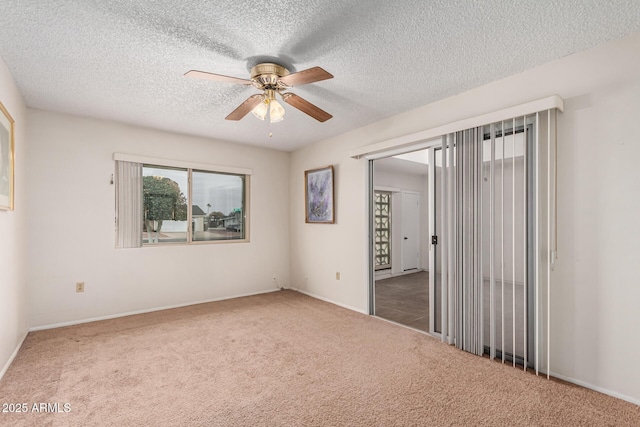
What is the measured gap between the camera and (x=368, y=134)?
402 cm

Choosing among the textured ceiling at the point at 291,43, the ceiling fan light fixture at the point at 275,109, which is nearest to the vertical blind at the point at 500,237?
the textured ceiling at the point at 291,43

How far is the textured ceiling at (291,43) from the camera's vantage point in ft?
5.97

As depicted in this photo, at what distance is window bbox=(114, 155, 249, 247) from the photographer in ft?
13.0

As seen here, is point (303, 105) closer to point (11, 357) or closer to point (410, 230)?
point (11, 357)

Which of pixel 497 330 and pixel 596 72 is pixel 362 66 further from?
pixel 497 330

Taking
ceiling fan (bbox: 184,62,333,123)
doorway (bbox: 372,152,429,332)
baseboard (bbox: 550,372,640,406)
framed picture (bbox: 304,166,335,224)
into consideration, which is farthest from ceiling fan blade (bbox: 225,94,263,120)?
doorway (bbox: 372,152,429,332)

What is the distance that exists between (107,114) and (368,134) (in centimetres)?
303

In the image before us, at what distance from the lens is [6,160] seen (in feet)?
8.20

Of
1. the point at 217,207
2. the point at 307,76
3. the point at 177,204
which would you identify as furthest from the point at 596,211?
the point at 177,204

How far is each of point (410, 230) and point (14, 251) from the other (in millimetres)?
6314

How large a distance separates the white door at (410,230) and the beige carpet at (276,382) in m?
3.74

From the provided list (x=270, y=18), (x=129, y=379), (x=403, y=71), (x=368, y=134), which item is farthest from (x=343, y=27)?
(x=129, y=379)

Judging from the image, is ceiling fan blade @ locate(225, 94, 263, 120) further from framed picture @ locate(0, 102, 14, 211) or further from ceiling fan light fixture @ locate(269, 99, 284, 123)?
framed picture @ locate(0, 102, 14, 211)

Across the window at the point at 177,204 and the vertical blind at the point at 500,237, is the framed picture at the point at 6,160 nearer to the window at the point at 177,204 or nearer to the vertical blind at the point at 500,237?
the window at the point at 177,204
